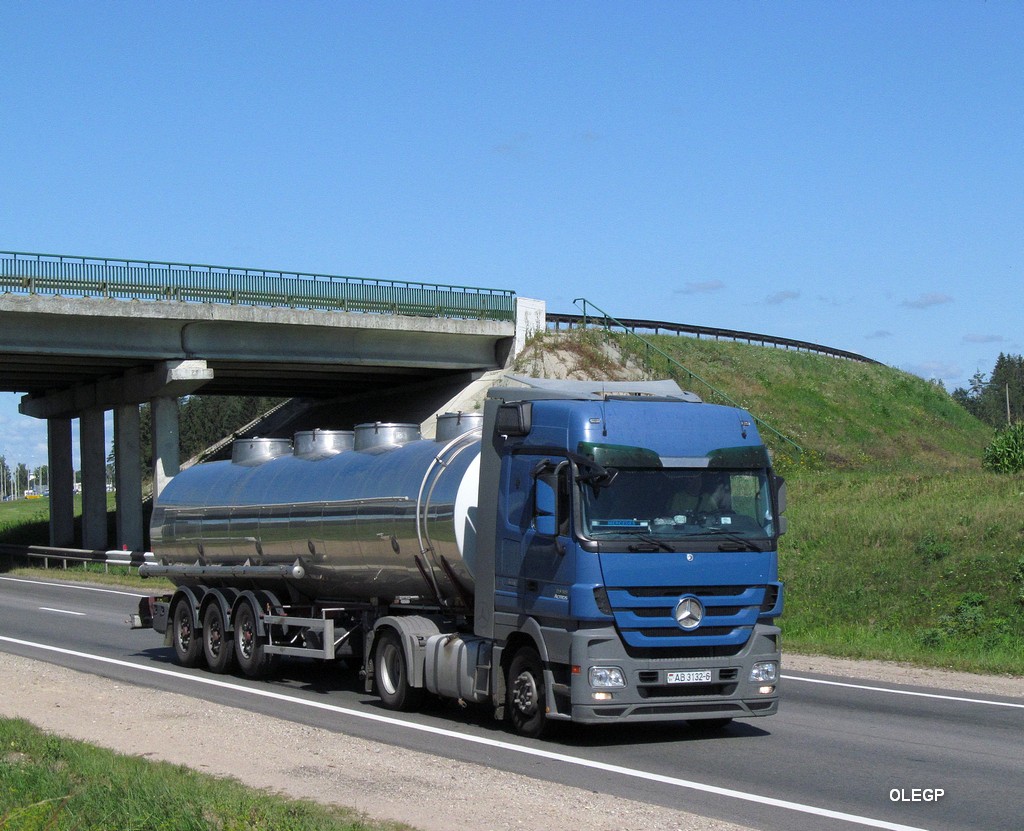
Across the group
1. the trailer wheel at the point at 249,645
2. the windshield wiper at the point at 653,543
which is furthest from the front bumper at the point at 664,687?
the trailer wheel at the point at 249,645

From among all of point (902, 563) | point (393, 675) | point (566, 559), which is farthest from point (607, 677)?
point (902, 563)

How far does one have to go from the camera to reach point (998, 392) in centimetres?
18088

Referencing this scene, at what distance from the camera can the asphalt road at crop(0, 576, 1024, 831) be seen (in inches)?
359

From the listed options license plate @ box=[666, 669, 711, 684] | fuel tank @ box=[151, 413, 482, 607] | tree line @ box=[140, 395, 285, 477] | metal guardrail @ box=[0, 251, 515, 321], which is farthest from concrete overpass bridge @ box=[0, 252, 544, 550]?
tree line @ box=[140, 395, 285, 477]

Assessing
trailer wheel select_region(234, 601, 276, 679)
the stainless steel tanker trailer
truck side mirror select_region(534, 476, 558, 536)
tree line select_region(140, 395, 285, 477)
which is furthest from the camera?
tree line select_region(140, 395, 285, 477)

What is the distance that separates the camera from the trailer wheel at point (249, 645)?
658 inches

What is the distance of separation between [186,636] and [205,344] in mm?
23985

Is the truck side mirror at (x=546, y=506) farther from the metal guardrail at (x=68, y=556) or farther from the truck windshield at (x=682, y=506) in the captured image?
the metal guardrail at (x=68, y=556)

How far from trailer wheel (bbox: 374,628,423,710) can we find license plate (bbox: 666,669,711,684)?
3.37 meters

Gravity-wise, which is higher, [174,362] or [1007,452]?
[174,362]

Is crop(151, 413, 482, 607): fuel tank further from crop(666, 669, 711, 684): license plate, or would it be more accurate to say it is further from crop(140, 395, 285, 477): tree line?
crop(140, 395, 285, 477): tree line

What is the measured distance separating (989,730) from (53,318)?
3146 centimetres

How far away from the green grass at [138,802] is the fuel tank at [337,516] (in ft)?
13.4

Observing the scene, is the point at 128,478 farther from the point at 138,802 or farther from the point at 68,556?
the point at 138,802
